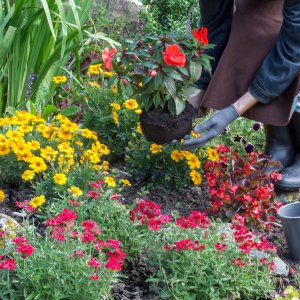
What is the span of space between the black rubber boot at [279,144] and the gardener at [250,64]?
0.40 m

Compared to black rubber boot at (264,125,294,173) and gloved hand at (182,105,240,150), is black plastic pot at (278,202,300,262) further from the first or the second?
black rubber boot at (264,125,294,173)

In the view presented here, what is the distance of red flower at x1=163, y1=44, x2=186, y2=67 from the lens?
2.80 meters

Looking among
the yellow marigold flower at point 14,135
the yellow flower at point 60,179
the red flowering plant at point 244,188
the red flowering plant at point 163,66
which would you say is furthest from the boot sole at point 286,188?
the yellow marigold flower at point 14,135

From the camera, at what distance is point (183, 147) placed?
3107 mm

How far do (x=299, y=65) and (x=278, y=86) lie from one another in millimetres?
119

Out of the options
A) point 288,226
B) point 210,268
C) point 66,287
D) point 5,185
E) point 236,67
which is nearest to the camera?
point 66,287

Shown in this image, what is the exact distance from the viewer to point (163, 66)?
2875mm

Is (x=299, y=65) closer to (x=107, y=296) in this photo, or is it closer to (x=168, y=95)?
(x=168, y=95)

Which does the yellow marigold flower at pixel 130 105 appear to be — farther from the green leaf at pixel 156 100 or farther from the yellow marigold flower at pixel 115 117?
the green leaf at pixel 156 100

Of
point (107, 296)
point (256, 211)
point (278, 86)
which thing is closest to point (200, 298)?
point (107, 296)

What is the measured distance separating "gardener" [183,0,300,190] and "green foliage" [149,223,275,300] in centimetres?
57

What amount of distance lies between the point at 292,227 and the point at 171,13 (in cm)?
341

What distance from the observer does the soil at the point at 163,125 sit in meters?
2.99

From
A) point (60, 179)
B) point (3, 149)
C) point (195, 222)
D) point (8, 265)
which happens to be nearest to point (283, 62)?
point (195, 222)
